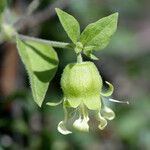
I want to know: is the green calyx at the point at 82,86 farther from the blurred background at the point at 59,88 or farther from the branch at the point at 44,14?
the branch at the point at 44,14

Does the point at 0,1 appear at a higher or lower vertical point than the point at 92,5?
higher

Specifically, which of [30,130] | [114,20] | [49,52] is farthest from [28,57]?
[30,130]

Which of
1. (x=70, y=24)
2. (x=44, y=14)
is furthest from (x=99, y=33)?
(x=44, y=14)

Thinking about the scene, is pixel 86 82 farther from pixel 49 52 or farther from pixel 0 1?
pixel 0 1

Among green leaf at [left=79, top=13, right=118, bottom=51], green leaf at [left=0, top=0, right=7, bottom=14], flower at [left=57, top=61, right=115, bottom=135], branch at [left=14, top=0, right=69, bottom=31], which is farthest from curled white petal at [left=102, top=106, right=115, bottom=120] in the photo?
branch at [left=14, top=0, right=69, bottom=31]

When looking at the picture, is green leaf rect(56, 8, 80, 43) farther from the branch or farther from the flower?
the branch

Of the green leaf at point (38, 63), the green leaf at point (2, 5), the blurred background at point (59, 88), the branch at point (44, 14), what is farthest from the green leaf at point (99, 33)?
the branch at point (44, 14)
